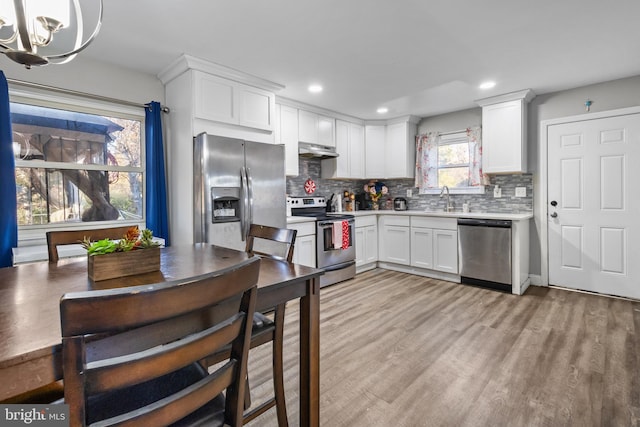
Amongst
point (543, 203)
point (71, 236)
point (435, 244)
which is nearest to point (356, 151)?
point (435, 244)

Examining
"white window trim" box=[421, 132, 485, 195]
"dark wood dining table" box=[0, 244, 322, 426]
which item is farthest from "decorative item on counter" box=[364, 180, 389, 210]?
"dark wood dining table" box=[0, 244, 322, 426]

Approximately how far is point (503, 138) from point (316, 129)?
2.39m

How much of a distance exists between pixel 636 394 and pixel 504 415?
848 millimetres

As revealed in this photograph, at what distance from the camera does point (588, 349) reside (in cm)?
230

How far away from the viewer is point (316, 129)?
4352mm

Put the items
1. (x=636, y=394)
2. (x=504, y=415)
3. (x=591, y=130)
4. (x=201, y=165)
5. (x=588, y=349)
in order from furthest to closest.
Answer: (x=591, y=130), (x=201, y=165), (x=588, y=349), (x=636, y=394), (x=504, y=415)

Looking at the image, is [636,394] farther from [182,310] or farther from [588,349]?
[182,310]

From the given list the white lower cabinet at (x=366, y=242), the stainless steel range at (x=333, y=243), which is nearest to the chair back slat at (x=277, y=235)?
the stainless steel range at (x=333, y=243)

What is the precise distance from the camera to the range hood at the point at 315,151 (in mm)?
4176

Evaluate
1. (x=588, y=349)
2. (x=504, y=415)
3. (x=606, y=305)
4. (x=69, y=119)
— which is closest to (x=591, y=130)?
(x=606, y=305)

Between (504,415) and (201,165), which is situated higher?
(201,165)

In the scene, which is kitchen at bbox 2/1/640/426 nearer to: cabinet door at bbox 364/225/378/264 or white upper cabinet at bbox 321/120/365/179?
white upper cabinet at bbox 321/120/365/179

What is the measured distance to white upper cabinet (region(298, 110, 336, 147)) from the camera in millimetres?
4164

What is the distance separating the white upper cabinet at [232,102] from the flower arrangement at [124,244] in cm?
187
